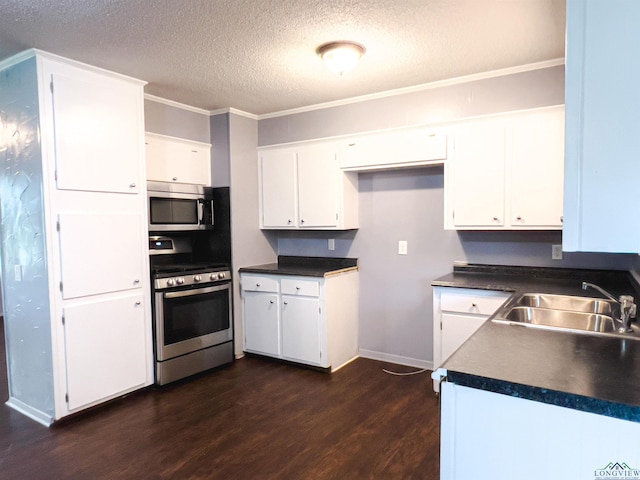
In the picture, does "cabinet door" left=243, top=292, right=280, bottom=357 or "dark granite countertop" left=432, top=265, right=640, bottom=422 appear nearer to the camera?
"dark granite countertop" left=432, top=265, right=640, bottom=422

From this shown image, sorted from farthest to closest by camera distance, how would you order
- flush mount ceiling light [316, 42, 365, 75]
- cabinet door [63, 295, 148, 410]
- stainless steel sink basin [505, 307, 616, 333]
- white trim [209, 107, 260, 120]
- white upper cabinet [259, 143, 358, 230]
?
white trim [209, 107, 260, 120], white upper cabinet [259, 143, 358, 230], cabinet door [63, 295, 148, 410], flush mount ceiling light [316, 42, 365, 75], stainless steel sink basin [505, 307, 616, 333]

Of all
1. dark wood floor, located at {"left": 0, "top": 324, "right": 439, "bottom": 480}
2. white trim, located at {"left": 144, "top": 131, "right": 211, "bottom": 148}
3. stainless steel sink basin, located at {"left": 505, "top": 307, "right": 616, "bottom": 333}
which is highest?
white trim, located at {"left": 144, "top": 131, "right": 211, "bottom": 148}

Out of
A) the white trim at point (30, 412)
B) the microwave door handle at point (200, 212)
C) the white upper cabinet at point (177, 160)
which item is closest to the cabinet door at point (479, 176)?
the microwave door handle at point (200, 212)

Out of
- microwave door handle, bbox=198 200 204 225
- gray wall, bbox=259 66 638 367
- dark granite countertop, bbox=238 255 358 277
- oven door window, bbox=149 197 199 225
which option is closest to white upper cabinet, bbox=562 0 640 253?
gray wall, bbox=259 66 638 367

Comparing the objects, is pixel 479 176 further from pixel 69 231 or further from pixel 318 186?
pixel 69 231

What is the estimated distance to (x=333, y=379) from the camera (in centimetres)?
342

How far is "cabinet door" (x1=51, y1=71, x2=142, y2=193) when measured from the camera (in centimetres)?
264

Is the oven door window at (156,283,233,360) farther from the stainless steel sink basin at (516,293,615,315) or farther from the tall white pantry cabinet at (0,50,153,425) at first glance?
the stainless steel sink basin at (516,293,615,315)

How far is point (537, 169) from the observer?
2818 millimetres

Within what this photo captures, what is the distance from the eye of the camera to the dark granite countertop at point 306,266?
11.8 ft

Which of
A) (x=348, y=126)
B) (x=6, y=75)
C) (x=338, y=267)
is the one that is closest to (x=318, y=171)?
(x=348, y=126)

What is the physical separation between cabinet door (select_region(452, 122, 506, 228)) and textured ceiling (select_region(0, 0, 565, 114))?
475 mm

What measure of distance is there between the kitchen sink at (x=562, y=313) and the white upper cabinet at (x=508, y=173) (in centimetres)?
62

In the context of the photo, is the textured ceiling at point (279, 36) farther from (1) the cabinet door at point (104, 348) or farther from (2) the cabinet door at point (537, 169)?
(1) the cabinet door at point (104, 348)
